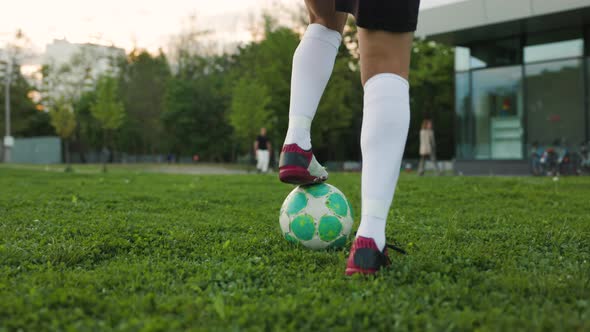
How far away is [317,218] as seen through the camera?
2887 millimetres

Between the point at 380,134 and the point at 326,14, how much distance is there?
2.71ft

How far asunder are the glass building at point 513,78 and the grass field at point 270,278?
49.7 feet

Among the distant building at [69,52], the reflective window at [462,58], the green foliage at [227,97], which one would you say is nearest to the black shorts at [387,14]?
the reflective window at [462,58]

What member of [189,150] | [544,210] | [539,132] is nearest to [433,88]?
[539,132]

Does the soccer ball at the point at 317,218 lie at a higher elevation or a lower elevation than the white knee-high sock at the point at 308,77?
lower

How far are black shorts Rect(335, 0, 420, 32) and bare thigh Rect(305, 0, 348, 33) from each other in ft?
1.48

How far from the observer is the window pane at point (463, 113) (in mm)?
20016

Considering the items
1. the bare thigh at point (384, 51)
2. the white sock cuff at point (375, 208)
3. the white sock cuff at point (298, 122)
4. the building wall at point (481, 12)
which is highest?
the building wall at point (481, 12)

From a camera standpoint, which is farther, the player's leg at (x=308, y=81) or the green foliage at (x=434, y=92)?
the green foliage at (x=434, y=92)

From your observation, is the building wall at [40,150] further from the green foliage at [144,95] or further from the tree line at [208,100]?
the green foliage at [144,95]

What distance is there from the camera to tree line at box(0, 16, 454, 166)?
3062cm

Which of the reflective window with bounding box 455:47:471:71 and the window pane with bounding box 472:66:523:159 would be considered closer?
the window pane with bounding box 472:66:523:159

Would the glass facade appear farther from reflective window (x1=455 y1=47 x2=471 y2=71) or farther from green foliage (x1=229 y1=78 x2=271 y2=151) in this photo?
green foliage (x1=229 y1=78 x2=271 y2=151)

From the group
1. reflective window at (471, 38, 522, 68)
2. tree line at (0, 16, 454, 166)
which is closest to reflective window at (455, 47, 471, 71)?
reflective window at (471, 38, 522, 68)
